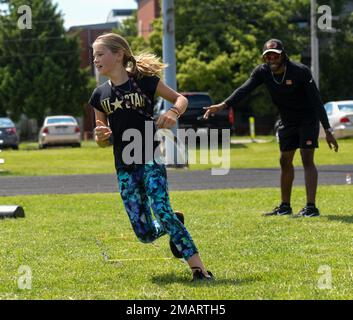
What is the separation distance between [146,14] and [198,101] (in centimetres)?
4110

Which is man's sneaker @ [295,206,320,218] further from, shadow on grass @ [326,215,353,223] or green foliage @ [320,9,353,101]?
green foliage @ [320,9,353,101]

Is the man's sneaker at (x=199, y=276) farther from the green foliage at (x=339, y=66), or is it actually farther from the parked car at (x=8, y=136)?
the green foliage at (x=339, y=66)

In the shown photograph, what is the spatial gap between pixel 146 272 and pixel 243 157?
61.8 ft

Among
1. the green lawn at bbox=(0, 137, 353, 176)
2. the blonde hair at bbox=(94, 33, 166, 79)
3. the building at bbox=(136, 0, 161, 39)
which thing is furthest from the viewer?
the building at bbox=(136, 0, 161, 39)

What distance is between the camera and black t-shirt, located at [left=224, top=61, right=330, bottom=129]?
9.74 m

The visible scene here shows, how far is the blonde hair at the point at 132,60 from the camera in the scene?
20.6 ft

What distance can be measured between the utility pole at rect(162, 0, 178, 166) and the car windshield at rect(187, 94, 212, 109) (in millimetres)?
9792

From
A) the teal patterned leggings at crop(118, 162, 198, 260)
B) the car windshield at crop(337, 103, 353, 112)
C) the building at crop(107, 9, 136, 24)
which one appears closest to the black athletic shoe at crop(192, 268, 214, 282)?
the teal patterned leggings at crop(118, 162, 198, 260)

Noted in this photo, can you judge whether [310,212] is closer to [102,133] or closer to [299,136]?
[299,136]

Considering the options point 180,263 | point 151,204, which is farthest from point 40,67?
point 151,204

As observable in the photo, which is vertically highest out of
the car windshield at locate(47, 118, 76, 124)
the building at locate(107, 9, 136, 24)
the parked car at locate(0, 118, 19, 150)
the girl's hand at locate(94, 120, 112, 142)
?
the building at locate(107, 9, 136, 24)

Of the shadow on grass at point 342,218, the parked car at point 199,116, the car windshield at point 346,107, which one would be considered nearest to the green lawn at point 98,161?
the parked car at point 199,116

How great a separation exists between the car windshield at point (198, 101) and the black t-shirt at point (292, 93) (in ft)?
67.6

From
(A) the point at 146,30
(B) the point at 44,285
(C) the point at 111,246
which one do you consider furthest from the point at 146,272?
(A) the point at 146,30
